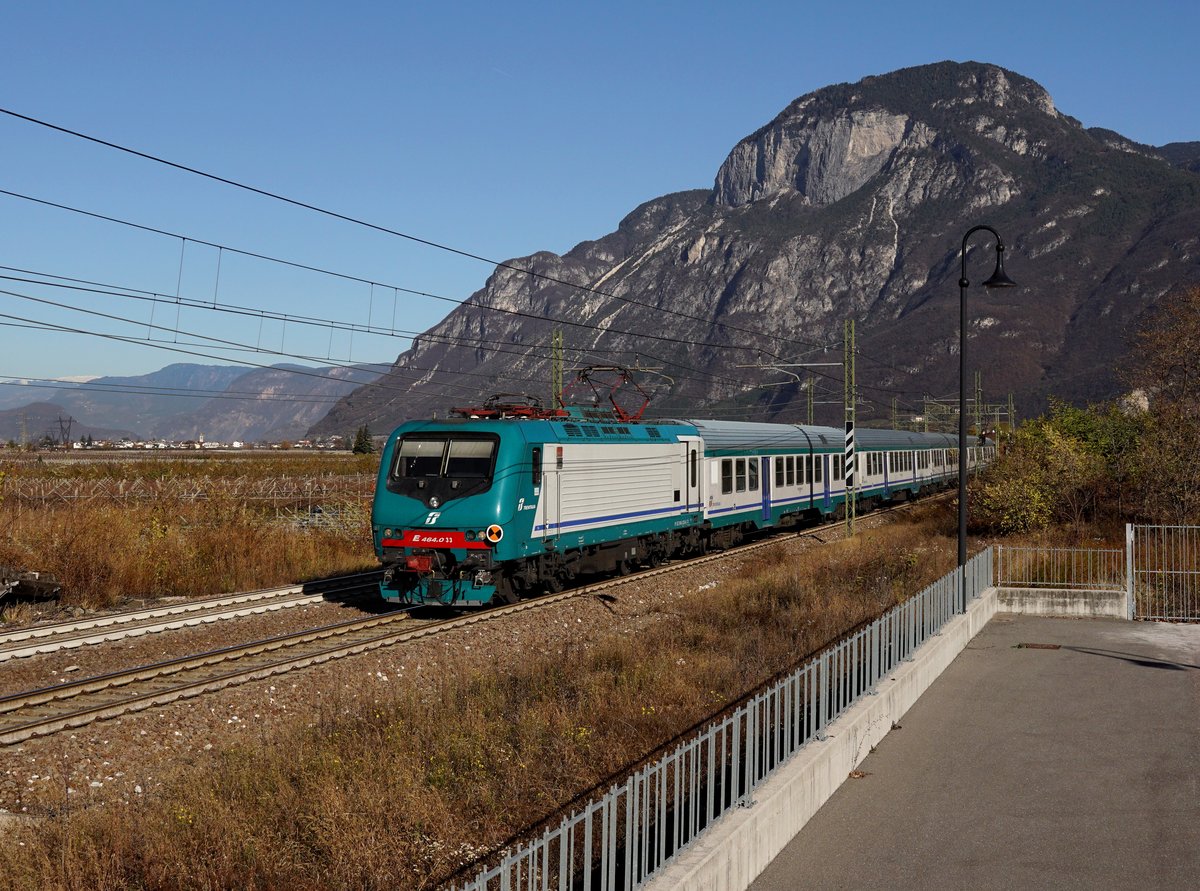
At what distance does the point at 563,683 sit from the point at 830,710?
163 inches

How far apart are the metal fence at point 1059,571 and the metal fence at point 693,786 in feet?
21.8

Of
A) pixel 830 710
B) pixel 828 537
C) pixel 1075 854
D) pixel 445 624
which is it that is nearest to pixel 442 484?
pixel 445 624

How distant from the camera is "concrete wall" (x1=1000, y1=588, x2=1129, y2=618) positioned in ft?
65.7

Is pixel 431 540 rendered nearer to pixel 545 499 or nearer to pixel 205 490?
pixel 545 499

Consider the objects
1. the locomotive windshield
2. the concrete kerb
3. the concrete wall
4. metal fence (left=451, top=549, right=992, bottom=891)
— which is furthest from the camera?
the concrete wall

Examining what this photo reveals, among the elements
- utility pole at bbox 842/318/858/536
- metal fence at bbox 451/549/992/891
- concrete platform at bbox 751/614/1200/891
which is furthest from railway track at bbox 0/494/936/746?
utility pole at bbox 842/318/858/536

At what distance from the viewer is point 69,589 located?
22562 mm

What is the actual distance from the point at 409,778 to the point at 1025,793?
16.9 ft

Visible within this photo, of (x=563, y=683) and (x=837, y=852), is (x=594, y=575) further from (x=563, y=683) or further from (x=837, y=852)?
(x=837, y=852)

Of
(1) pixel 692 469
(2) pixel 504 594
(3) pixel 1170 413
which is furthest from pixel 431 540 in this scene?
(3) pixel 1170 413

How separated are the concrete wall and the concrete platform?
493 cm

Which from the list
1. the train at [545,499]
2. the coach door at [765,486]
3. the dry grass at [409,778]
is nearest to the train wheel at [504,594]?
the train at [545,499]

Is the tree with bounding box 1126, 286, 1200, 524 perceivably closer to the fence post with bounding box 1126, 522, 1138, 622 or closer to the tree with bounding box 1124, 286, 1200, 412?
the tree with bounding box 1124, 286, 1200, 412

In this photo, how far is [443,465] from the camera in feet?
65.3
